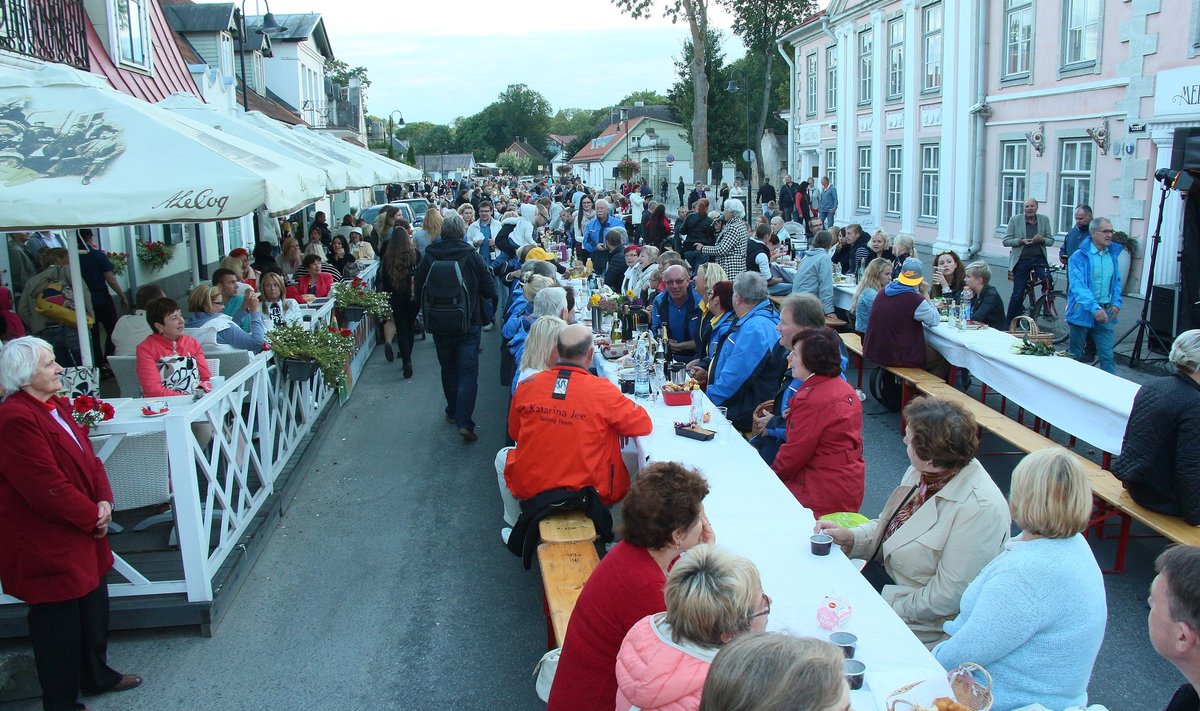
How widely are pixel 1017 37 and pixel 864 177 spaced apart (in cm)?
896

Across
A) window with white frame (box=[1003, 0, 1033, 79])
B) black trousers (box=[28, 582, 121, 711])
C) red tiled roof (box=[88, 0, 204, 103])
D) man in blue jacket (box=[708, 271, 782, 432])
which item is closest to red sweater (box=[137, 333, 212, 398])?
black trousers (box=[28, 582, 121, 711])

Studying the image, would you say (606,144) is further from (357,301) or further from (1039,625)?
(1039,625)

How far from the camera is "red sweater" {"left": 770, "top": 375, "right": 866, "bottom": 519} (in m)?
4.57

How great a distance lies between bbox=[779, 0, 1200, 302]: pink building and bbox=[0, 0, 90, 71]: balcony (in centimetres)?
1437

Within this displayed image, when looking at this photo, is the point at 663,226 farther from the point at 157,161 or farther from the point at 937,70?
the point at 157,161

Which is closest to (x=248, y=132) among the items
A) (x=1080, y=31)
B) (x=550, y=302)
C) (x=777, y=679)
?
(x=550, y=302)

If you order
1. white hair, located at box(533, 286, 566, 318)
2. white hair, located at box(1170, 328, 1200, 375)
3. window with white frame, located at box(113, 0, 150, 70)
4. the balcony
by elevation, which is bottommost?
white hair, located at box(1170, 328, 1200, 375)

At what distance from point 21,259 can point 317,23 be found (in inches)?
1139

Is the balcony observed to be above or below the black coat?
above

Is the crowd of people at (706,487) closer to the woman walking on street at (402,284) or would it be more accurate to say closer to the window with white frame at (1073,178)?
the woman walking on street at (402,284)

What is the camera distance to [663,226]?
17.4m

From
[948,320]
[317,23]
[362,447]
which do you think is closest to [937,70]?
[948,320]

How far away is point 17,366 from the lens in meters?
3.71

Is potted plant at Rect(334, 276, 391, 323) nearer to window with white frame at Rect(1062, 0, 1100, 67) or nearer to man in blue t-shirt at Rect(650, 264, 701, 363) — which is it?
man in blue t-shirt at Rect(650, 264, 701, 363)
